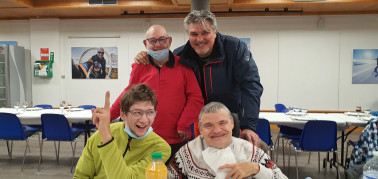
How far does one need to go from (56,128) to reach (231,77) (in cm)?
328

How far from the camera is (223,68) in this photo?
2301 mm

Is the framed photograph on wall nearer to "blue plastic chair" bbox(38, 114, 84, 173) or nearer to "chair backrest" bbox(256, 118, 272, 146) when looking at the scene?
"blue plastic chair" bbox(38, 114, 84, 173)

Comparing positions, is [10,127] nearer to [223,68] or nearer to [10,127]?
[10,127]

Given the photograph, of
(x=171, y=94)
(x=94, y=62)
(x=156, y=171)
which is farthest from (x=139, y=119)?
(x=94, y=62)

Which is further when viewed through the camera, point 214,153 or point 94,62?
point 94,62

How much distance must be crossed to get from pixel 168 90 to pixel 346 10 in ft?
23.2

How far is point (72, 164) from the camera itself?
475cm

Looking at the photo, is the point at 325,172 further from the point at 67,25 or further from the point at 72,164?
the point at 67,25

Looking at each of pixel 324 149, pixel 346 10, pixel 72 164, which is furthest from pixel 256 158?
pixel 346 10

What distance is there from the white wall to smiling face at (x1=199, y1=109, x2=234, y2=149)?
6.43m

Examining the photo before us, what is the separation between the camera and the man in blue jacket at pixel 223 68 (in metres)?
2.08

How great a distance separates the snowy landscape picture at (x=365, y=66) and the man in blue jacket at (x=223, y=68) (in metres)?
6.67

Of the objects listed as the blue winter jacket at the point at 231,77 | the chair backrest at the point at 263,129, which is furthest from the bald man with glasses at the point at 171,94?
the chair backrest at the point at 263,129

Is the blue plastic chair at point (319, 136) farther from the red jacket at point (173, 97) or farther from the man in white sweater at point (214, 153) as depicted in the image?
the man in white sweater at point (214, 153)
